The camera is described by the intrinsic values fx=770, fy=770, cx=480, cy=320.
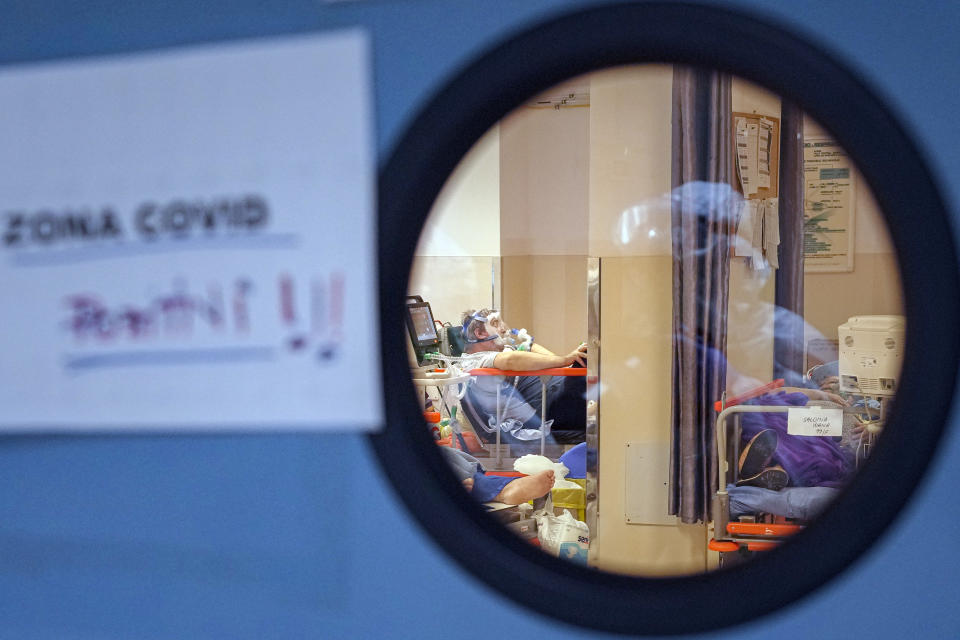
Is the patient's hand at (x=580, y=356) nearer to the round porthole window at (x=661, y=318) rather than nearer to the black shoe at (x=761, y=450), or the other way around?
the round porthole window at (x=661, y=318)

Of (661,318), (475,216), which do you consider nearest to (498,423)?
(661,318)

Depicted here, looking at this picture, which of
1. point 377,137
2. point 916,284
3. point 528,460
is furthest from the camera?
point 528,460

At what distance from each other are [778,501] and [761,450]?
21 cm

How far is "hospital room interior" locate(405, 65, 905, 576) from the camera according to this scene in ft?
8.39

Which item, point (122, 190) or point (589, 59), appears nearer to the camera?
point (589, 59)

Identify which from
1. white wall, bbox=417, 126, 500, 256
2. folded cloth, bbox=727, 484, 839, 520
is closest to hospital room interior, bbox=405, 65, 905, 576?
folded cloth, bbox=727, 484, 839, 520

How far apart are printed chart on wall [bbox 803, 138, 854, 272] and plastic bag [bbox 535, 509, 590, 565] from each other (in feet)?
4.96

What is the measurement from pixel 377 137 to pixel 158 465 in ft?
1.57

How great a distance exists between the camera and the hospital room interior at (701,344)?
8.39 ft

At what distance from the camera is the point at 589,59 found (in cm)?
81

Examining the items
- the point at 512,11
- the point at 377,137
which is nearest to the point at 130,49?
the point at 377,137

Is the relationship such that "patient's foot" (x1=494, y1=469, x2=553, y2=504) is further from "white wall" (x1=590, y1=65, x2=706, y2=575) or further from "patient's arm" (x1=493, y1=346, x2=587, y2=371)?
"patient's arm" (x1=493, y1=346, x2=587, y2=371)

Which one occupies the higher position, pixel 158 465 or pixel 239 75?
pixel 239 75

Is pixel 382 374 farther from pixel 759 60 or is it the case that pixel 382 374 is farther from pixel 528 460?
pixel 528 460
